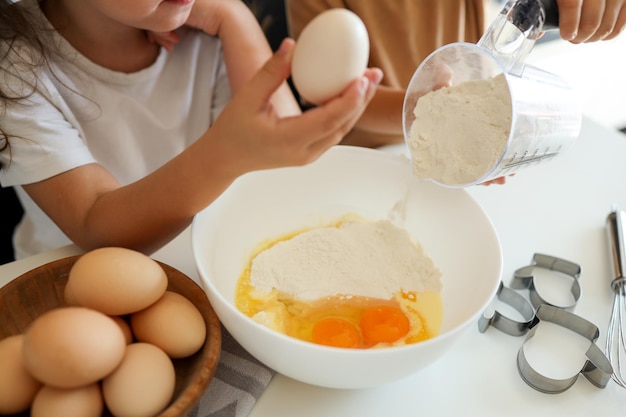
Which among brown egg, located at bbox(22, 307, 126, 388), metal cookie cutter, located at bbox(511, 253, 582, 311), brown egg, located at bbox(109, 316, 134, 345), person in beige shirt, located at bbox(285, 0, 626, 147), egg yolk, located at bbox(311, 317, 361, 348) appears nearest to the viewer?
brown egg, located at bbox(22, 307, 126, 388)

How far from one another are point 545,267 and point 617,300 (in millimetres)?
119

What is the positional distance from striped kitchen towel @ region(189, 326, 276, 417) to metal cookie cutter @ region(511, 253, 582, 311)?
0.44 metres

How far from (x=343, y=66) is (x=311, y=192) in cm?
36

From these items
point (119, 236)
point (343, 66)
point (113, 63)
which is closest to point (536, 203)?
point (343, 66)

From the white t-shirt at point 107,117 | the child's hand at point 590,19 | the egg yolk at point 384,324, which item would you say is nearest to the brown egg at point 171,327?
the egg yolk at point 384,324

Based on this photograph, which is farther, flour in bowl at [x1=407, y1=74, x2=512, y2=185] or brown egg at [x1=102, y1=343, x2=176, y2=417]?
flour in bowl at [x1=407, y1=74, x2=512, y2=185]

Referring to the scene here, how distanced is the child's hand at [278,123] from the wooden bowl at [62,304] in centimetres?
19

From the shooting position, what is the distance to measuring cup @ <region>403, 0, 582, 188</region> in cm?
71

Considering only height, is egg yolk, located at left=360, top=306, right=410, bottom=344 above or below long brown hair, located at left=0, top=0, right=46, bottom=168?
below

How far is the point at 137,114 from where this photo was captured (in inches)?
43.7

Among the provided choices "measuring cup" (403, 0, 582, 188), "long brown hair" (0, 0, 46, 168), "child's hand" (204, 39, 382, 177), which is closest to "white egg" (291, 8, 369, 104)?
"child's hand" (204, 39, 382, 177)

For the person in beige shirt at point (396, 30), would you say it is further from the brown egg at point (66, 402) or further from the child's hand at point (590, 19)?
the brown egg at point (66, 402)

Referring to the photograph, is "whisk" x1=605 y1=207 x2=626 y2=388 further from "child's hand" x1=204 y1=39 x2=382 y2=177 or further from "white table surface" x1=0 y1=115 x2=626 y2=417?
"child's hand" x1=204 y1=39 x2=382 y2=177

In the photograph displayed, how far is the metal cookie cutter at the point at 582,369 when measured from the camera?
0.71 meters
